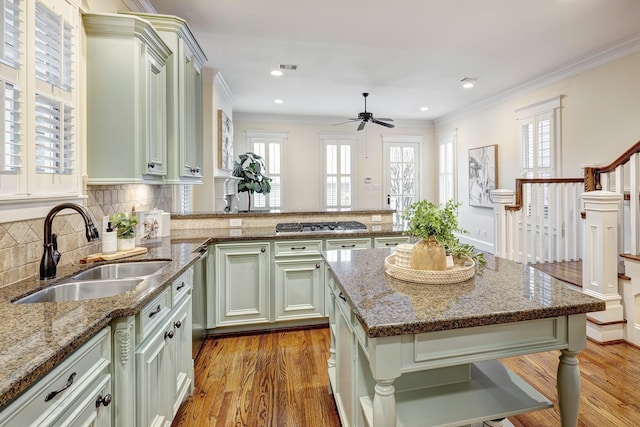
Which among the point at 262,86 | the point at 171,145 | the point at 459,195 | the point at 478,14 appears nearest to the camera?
the point at 171,145

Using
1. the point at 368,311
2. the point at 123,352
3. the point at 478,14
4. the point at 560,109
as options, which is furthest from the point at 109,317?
the point at 560,109

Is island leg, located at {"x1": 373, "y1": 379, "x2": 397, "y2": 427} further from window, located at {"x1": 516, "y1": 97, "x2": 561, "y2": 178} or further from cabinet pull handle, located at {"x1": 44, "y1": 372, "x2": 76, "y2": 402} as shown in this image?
window, located at {"x1": 516, "y1": 97, "x2": 561, "y2": 178}

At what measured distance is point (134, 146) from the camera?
6.59ft

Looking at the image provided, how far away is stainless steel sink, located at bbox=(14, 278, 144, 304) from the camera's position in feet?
4.81

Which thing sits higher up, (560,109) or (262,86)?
(262,86)

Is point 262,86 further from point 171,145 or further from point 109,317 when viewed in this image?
point 109,317

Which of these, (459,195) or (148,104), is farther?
(459,195)

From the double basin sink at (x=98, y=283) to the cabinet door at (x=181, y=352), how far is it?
0.95 ft

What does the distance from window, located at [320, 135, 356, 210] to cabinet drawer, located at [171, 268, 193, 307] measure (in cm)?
559

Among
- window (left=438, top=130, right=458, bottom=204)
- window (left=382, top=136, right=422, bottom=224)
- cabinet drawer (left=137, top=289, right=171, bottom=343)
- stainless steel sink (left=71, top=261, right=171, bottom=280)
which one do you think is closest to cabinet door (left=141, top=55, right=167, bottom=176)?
stainless steel sink (left=71, top=261, right=171, bottom=280)

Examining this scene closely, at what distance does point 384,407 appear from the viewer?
1.10 m

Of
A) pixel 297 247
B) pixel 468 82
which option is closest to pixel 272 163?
pixel 468 82

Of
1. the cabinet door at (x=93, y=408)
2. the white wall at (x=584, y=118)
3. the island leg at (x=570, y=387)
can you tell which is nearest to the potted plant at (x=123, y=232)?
the cabinet door at (x=93, y=408)

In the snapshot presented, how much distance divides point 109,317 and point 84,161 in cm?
125
